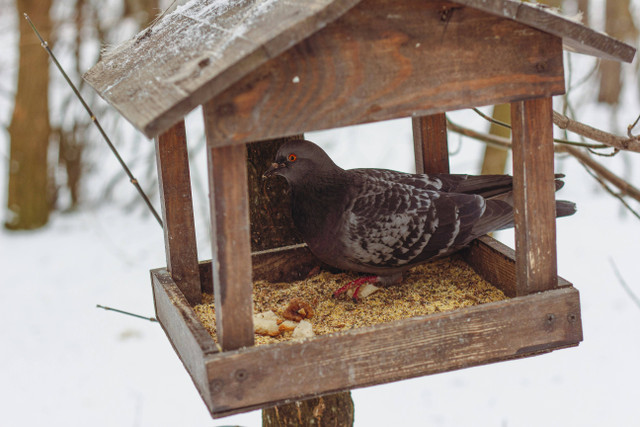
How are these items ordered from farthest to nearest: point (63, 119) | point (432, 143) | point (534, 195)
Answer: point (63, 119), point (432, 143), point (534, 195)

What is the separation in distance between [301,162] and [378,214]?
1.09 feet

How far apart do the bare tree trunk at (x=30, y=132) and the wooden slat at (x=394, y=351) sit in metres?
5.62

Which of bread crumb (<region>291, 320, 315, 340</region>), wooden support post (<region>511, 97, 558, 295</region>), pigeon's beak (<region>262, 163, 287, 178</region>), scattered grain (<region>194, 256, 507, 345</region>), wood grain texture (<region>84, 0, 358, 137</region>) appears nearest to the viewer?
wood grain texture (<region>84, 0, 358, 137</region>)

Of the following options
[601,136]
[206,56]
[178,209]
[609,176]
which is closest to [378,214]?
[178,209]

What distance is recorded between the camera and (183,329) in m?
2.16

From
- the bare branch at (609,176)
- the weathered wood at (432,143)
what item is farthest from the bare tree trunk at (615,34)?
the weathered wood at (432,143)

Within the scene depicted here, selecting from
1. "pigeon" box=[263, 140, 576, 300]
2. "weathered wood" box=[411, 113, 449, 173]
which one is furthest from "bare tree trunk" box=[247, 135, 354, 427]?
"weathered wood" box=[411, 113, 449, 173]

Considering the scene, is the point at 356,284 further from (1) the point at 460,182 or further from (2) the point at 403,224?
(1) the point at 460,182

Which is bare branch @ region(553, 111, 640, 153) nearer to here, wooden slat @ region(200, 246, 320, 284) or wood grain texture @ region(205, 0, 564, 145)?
wood grain texture @ region(205, 0, 564, 145)

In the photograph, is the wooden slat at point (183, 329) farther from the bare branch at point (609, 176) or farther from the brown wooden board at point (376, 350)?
the bare branch at point (609, 176)

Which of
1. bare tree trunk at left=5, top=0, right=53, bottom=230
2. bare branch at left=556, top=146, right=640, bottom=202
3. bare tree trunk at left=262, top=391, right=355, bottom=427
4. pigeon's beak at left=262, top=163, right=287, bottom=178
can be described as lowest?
bare tree trunk at left=262, top=391, right=355, bottom=427

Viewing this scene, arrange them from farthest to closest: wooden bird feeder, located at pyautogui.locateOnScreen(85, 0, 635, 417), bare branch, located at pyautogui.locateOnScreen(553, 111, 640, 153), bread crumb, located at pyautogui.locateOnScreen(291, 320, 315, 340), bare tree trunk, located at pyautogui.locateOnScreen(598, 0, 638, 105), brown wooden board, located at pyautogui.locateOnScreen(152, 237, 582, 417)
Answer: bare tree trunk, located at pyautogui.locateOnScreen(598, 0, 638, 105) → bare branch, located at pyautogui.locateOnScreen(553, 111, 640, 153) → bread crumb, located at pyautogui.locateOnScreen(291, 320, 315, 340) → brown wooden board, located at pyautogui.locateOnScreen(152, 237, 582, 417) → wooden bird feeder, located at pyautogui.locateOnScreen(85, 0, 635, 417)

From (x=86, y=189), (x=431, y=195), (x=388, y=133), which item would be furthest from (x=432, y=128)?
(x=388, y=133)

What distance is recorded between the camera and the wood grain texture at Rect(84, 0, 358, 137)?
5.42ft
